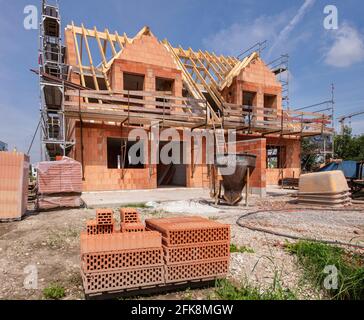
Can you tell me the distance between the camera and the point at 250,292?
314 centimetres

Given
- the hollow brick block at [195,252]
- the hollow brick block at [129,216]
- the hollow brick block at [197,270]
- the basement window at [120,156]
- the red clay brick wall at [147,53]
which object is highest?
the red clay brick wall at [147,53]

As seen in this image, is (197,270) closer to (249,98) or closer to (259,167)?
(259,167)

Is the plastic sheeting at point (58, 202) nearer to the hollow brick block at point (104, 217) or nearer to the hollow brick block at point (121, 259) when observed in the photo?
the hollow brick block at point (104, 217)

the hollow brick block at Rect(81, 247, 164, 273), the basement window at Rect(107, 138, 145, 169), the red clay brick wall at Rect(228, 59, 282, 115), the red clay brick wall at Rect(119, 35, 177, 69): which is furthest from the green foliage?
the hollow brick block at Rect(81, 247, 164, 273)

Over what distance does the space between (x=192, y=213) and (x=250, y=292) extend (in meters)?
5.02

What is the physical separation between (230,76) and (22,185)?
51.3ft

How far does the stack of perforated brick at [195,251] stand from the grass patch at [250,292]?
0.73 ft

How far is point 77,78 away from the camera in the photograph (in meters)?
15.2

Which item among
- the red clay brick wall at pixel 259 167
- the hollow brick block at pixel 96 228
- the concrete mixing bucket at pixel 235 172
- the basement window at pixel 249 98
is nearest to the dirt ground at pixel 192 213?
the hollow brick block at pixel 96 228

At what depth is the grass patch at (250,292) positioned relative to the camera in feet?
10.1

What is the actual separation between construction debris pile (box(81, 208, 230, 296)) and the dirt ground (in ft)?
0.87

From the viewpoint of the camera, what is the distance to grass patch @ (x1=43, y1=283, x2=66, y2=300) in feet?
10.3

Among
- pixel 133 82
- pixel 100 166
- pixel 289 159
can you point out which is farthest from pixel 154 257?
pixel 289 159
